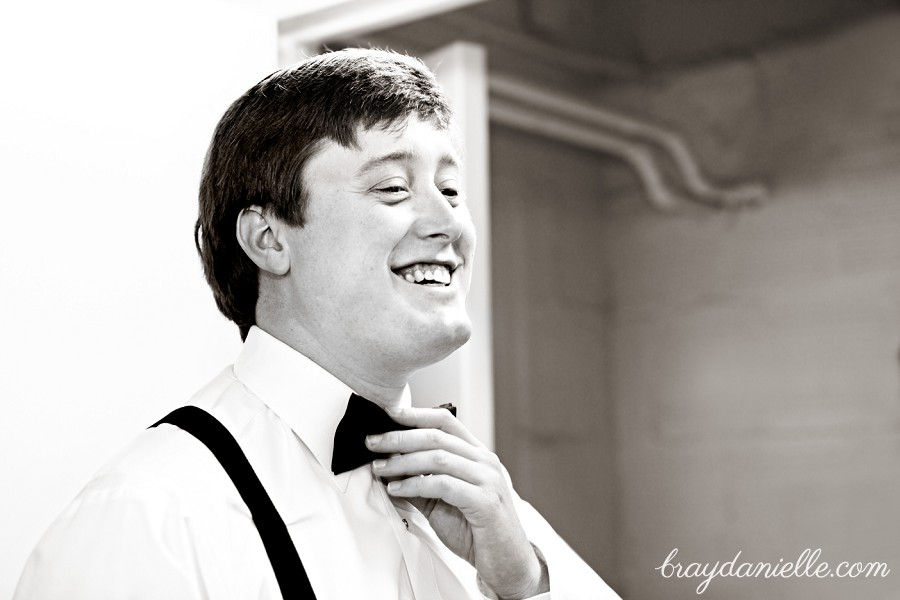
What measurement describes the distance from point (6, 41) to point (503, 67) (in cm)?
145

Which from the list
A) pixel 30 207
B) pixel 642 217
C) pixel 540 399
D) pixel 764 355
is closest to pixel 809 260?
pixel 764 355

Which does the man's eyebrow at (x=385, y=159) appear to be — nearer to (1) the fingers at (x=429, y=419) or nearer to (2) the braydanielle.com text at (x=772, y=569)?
(1) the fingers at (x=429, y=419)

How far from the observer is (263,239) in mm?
956

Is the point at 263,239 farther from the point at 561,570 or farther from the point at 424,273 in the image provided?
the point at 561,570

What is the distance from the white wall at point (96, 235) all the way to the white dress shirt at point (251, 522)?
245mm

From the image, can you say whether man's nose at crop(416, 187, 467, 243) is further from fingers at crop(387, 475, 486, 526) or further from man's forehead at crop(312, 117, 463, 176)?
fingers at crop(387, 475, 486, 526)

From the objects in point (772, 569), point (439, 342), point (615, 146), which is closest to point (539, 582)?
point (439, 342)

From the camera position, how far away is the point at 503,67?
2.35m

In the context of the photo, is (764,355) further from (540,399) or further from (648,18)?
(648,18)

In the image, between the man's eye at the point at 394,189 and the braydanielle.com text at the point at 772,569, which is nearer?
the man's eye at the point at 394,189

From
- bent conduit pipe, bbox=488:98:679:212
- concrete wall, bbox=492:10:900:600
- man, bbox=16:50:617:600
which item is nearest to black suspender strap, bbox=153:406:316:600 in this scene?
man, bbox=16:50:617:600

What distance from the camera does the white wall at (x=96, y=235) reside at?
106 centimetres

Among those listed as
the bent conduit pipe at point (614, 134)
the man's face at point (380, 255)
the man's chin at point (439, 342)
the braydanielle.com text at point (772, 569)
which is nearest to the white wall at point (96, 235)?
the man's face at point (380, 255)

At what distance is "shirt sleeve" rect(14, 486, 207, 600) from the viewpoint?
2.41ft
